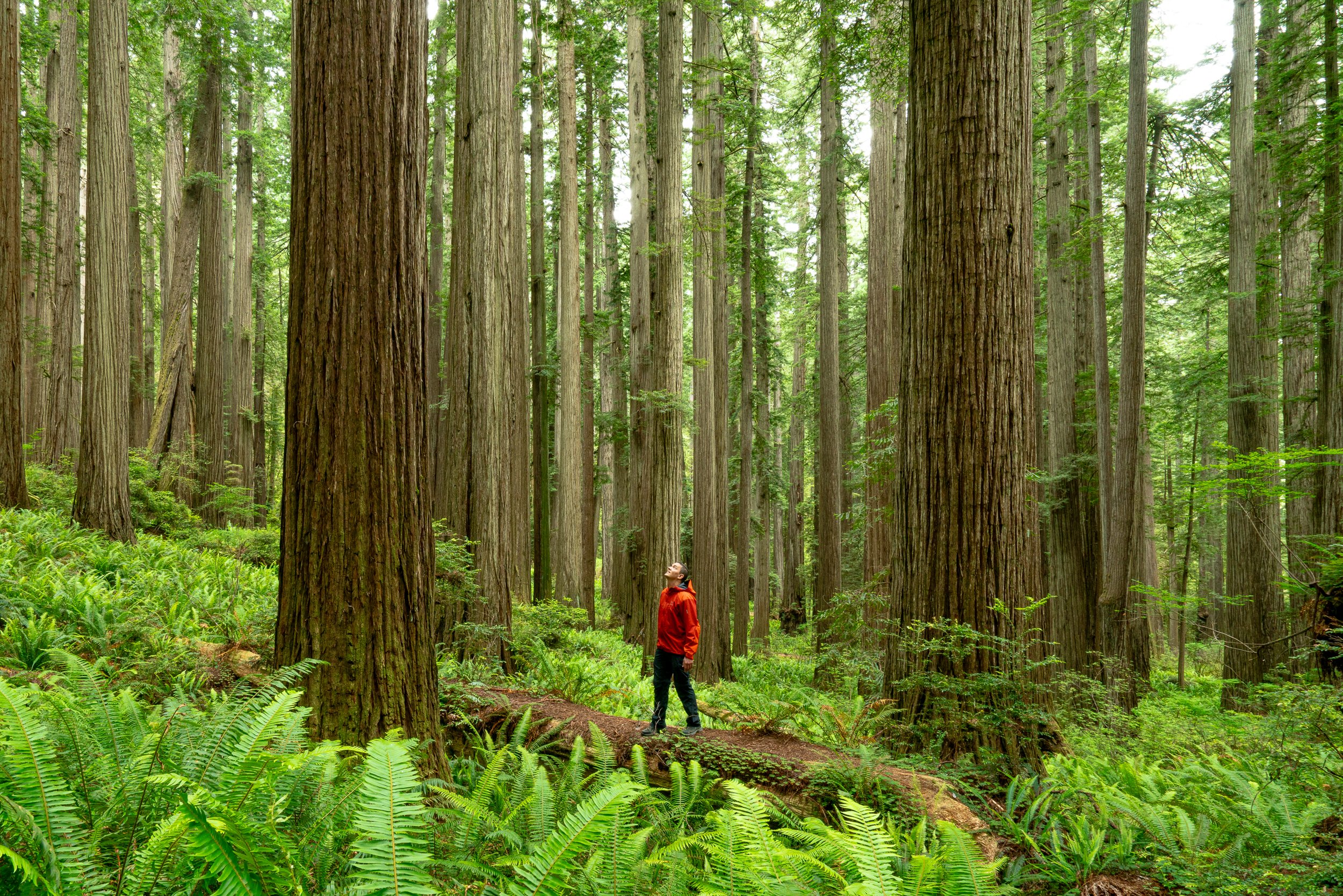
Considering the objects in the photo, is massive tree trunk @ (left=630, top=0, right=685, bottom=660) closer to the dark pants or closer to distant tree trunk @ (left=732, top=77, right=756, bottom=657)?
the dark pants

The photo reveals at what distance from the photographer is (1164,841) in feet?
11.6

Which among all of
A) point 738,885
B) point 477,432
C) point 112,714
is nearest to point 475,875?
point 738,885

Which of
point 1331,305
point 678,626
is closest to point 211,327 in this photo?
point 678,626

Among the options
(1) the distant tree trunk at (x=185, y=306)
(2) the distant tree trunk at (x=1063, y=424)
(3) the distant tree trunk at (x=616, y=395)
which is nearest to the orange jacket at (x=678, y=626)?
(2) the distant tree trunk at (x=1063, y=424)

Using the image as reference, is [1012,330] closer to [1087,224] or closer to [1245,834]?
[1245,834]

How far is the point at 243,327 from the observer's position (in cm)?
1930

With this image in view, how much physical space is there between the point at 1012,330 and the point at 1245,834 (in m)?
3.07

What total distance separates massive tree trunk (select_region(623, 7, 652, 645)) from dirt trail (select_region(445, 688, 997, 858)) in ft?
21.6

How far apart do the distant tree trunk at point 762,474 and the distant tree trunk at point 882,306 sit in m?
5.45

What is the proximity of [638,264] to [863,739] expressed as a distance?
412 inches

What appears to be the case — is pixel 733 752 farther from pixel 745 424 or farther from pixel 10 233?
pixel 745 424

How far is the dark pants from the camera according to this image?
20.0ft

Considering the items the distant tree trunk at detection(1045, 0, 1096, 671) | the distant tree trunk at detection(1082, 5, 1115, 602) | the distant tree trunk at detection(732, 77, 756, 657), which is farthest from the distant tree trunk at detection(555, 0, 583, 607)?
the distant tree trunk at detection(1082, 5, 1115, 602)

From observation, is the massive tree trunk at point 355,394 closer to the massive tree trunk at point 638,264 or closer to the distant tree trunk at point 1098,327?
the massive tree trunk at point 638,264
